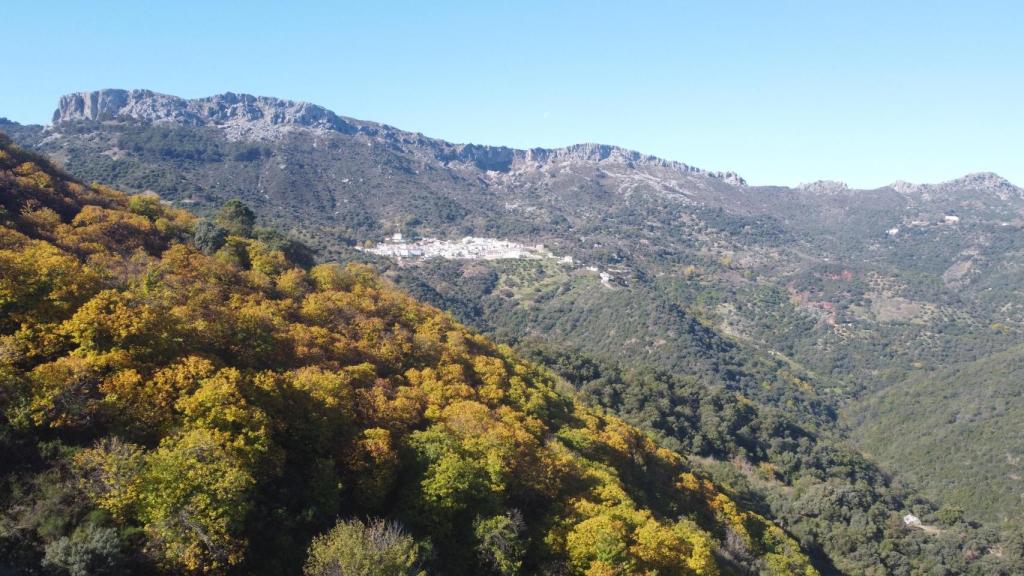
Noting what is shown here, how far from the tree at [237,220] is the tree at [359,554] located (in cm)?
4783

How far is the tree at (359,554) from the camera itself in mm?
16969

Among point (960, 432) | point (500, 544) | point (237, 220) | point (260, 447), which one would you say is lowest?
point (960, 432)

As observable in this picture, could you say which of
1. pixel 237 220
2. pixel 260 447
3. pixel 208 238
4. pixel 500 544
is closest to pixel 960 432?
pixel 500 544

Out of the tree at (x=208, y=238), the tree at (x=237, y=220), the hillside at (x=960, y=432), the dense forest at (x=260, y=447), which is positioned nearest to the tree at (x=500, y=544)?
the dense forest at (x=260, y=447)

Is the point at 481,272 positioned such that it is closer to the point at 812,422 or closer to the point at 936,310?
the point at 812,422

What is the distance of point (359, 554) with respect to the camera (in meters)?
17.1

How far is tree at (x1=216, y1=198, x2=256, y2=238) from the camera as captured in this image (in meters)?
59.8

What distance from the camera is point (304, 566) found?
59.2 feet

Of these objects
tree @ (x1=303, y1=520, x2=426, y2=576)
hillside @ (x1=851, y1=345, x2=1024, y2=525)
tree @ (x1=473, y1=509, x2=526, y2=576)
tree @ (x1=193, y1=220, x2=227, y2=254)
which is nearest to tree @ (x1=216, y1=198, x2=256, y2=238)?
tree @ (x1=193, y1=220, x2=227, y2=254)

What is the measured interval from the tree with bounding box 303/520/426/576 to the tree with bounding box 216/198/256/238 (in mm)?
47834

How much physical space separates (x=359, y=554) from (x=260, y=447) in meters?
6.18

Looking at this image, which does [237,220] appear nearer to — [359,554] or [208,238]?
[208,238]

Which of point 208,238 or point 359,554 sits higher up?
point 208,238

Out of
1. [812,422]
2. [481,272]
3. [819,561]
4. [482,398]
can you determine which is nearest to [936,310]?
[812,422]
